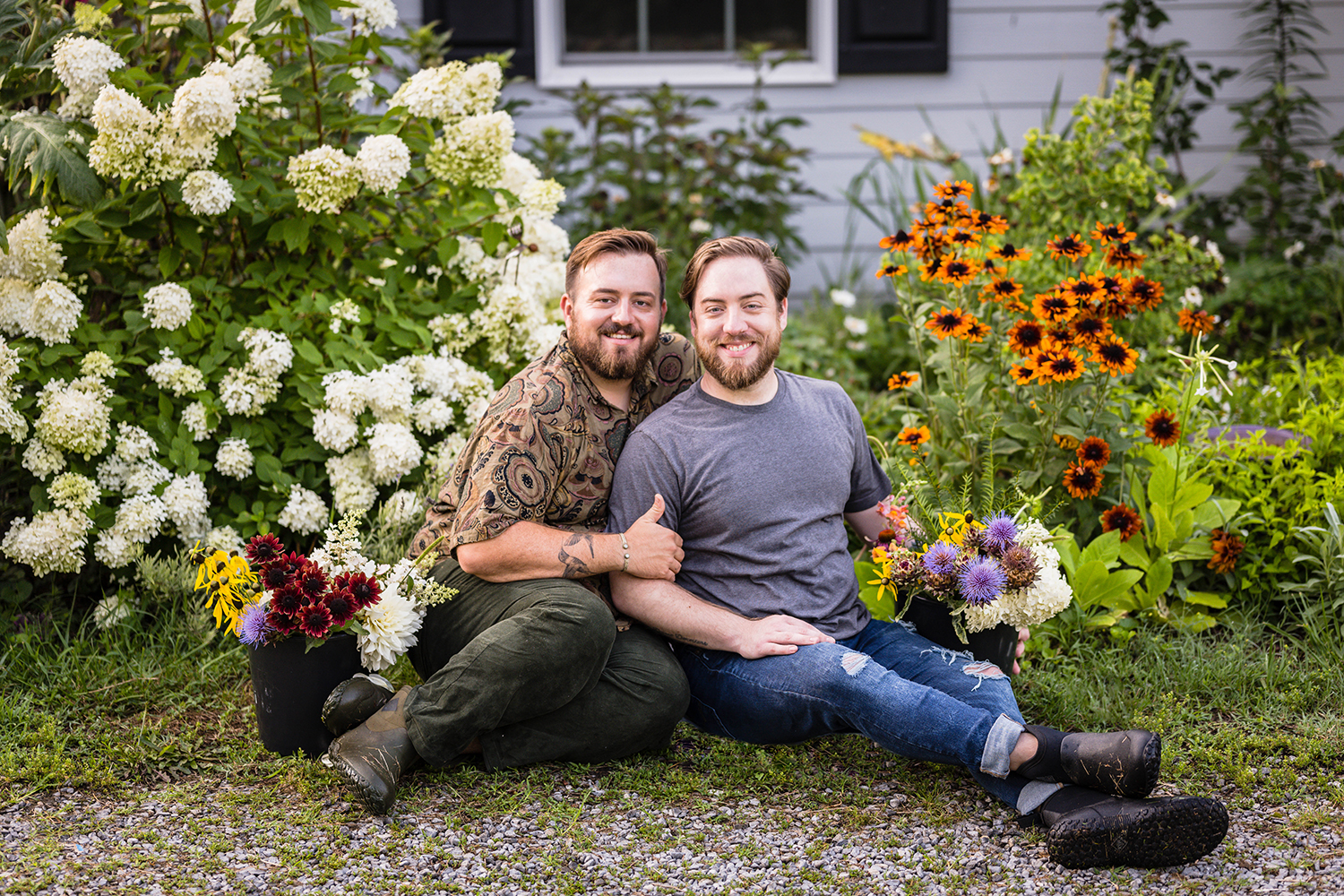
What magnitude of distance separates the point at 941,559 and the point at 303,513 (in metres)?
1.75

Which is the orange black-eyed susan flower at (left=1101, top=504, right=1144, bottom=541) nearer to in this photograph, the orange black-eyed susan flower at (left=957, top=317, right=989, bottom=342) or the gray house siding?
the orange black-eyed susan flower at (left=957, top=317, right=989, bottom=342)

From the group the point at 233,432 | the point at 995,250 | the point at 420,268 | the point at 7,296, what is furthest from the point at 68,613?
the point at 995,250

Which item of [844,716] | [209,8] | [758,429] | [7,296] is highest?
[209,8]

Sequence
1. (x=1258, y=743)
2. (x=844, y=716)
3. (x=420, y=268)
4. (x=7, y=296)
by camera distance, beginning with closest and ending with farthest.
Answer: (x=844, y=716) → (x=1258, y=743) → (x=7, y=296) → (x=420, y=268)

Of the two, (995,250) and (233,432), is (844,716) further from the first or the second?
(233,432)

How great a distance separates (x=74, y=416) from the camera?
2.74 metres

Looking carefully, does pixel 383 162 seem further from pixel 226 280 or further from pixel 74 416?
pixel 74 416

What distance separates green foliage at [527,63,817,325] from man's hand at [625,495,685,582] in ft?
8.87

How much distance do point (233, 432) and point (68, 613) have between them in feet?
2.15

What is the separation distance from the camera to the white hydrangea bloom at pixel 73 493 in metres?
2.81

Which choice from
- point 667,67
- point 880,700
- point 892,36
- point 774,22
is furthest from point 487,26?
point 880,700

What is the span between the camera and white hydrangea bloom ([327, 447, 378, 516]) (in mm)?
2992

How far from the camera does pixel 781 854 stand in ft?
6.72

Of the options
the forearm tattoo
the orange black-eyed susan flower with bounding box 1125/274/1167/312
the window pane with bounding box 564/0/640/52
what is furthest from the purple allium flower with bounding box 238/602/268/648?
the window pane with bounding box 564/0/640/52
